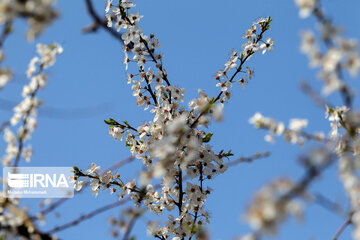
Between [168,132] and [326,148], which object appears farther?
[168,132]

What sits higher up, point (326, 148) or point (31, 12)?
point (31, 12)

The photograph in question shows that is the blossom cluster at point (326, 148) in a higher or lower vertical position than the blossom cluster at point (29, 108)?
lower

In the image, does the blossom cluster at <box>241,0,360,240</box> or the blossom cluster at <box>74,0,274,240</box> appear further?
the blossom cluster at <box>74,0,274,240</box>

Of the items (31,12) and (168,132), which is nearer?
(31,12)

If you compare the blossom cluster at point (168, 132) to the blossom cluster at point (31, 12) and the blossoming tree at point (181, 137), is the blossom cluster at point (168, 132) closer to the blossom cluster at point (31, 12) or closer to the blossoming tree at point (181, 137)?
the blossoming tree at point (181, 137)

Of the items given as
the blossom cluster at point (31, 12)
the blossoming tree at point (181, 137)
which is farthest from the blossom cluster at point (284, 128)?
the blossom cluster at point (31, 12)

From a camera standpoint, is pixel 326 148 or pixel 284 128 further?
pixel 284 128

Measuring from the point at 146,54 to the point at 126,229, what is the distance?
10.0ft

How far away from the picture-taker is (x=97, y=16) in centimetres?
378

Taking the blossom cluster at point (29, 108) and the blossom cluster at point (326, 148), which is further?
the blossom cluster at point (29, 108)

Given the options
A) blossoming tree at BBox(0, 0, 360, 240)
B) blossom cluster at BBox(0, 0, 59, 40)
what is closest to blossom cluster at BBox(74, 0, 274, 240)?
blossoming tree at BBox(0, 0, 360, 240)

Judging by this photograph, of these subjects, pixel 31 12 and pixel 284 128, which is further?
pixel 284 128

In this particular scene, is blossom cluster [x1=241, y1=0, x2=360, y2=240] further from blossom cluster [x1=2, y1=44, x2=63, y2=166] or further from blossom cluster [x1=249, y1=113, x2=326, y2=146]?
blossom cluster [x1=2, y1=44, x2=63, y2=166]

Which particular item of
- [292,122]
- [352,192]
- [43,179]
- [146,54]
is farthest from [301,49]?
[43,179]
